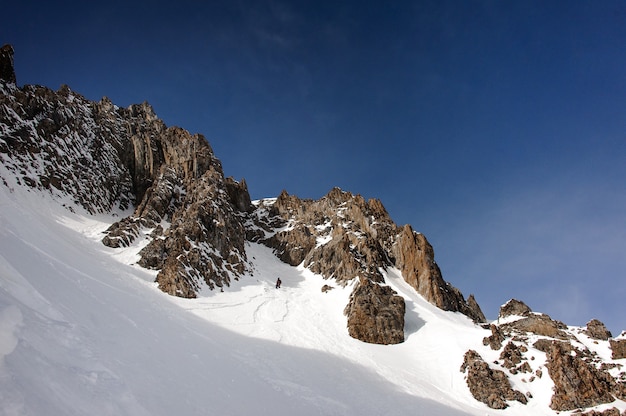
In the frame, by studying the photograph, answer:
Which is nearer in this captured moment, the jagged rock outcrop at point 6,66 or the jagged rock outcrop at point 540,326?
the jagged rock outcrop at point 540,326

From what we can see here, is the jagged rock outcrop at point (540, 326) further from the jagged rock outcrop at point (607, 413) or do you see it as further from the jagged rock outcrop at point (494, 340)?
the jagged rock outcrop at point (607, 413)

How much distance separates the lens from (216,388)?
Result: 15.7 m

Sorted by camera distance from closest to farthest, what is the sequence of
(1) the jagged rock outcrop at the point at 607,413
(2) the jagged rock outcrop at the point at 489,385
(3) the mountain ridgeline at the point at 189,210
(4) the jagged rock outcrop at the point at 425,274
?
(1) the jagged rock outcrop at the point at 607,413 → (2) the jagged rock outcrop at the point at 489,385 → (3) the mountain ridgeline at the point at 189,210 → (4) the jagged rock outcrop at the point at 425,274

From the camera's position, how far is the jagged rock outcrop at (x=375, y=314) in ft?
132

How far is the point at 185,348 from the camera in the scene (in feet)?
64.6

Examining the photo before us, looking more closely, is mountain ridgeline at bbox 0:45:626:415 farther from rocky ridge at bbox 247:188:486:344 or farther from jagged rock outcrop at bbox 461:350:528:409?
rocky ridge at bbox 247:188:486:344

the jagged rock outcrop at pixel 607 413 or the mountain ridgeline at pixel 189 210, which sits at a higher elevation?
the mountain ridgeline at pixel 189 210

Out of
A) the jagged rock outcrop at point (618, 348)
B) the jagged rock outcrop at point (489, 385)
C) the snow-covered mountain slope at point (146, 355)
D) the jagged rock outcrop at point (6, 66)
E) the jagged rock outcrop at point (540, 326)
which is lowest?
the snow-covered mountain slope at point (146, 355)

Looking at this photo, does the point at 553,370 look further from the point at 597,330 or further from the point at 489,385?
the point at 597,330

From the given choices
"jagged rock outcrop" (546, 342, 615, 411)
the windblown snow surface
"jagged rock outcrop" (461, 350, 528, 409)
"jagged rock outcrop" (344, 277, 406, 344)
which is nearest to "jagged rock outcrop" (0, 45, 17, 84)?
the windblown snow surface

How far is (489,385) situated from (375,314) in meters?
14.0

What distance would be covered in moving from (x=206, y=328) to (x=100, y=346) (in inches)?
594

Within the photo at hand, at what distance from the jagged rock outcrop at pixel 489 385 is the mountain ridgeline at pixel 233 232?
0.09m


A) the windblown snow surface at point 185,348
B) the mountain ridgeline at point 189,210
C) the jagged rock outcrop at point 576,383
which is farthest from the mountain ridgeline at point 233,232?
the windblown snow surface at point 185,348
